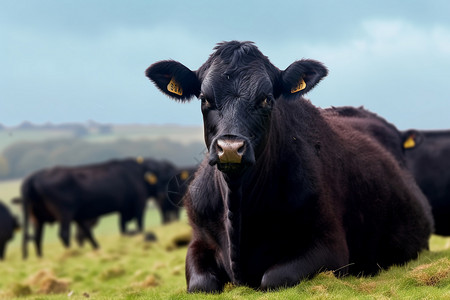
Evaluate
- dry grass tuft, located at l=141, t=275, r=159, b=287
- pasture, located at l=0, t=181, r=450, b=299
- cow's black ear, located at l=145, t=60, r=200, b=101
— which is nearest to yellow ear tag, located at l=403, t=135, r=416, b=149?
pasture, located at l=0, t=181, r=450, b=299

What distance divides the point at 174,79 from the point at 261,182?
1.35 m

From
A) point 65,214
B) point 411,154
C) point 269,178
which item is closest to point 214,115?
point 269,178

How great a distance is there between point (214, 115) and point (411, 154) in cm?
967

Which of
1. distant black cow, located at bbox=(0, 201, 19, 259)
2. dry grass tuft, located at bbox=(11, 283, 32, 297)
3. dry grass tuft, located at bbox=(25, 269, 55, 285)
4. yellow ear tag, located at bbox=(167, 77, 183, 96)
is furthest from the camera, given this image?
distant black cow, located at bbox=(0, 201, 19, 259)

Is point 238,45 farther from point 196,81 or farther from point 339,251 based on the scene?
point 339,251

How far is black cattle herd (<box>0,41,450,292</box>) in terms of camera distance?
6.19 m

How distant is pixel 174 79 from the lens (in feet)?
22.2

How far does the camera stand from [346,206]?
7.47 metres

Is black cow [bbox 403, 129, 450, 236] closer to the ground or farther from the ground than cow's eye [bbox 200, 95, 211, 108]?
closer to the ground

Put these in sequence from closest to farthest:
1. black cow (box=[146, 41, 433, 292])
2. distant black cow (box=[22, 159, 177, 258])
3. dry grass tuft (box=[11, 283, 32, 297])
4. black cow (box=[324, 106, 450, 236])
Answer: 1. black cow (box=[146, 41, 433, 292])
2. dry grass tuft (box=[11, 283, 32, 297])
3. black cow (box=[324, 106, 450, 236])
4. distant black cow (box=[22, 159, 177, 258])

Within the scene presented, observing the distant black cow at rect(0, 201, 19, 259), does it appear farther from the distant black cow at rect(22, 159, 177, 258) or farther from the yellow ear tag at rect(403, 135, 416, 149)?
the yellow ear tag at rect(403, 135, 416, 149)

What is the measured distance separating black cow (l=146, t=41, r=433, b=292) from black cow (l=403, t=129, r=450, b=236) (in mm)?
6994

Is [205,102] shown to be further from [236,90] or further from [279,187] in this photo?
[279,187]

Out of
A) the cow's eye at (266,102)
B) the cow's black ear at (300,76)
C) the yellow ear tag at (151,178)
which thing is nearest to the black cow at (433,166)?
the cow's black ear at (300,76)
